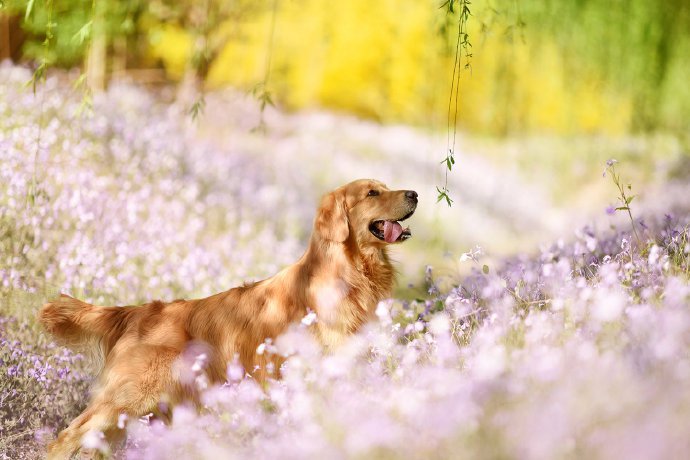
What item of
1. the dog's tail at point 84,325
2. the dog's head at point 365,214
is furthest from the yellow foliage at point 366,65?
the dog's tail at point 84,325

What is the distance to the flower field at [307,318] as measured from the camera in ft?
7.19

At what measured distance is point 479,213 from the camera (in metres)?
12.1

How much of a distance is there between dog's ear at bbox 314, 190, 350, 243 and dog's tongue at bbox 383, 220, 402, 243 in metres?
0.24

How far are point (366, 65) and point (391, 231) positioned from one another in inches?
A: 440

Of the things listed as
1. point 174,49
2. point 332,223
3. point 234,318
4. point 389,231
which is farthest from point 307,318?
point 174,49

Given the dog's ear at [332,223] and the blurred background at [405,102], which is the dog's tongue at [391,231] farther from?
the blurred background at [405,102]

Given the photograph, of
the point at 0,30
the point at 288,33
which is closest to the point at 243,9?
the point at 288,33

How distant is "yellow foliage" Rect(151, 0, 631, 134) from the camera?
1264cm

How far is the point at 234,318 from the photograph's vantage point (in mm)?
4137

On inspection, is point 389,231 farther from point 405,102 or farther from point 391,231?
point 405,102

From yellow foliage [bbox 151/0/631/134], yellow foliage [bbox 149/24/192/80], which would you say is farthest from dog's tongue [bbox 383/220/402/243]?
yellow foliage [bbox 149/24/192/80]

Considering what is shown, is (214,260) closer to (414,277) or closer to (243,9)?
(414,277)

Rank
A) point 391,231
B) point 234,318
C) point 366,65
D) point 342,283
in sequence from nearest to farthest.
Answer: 1. point 234,318
2. point 342,283
3. point 391,231
4. point 366,65

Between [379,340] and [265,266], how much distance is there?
10.4 feet
